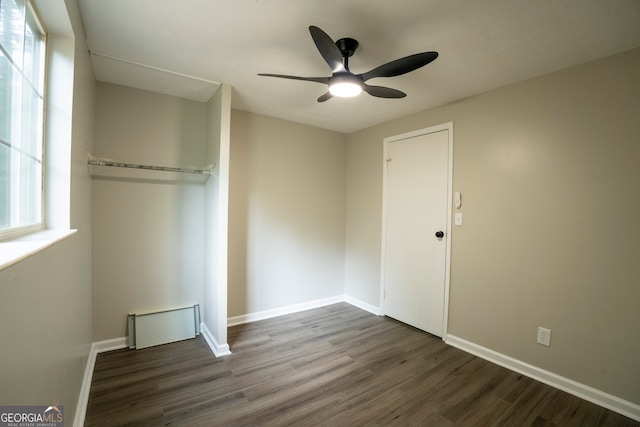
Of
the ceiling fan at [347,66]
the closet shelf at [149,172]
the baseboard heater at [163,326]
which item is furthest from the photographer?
the baseboard heater at [163,326]

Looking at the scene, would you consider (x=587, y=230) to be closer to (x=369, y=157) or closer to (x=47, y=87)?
(x=369, y=157)

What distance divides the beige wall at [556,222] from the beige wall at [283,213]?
1.58 metres

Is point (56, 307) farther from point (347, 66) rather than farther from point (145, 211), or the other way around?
point (347, 66)

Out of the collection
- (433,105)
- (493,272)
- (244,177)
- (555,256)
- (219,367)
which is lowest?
(219,367)

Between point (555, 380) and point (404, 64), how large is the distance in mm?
2551

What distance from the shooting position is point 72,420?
147cm

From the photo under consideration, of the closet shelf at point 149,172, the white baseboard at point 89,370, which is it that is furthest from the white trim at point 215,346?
the closet shelf at point 149,172

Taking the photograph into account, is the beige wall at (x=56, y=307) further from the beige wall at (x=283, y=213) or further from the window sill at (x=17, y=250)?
the beige wall at (x=283, y=213)

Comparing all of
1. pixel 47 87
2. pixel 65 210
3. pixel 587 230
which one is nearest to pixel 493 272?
pixel 587 230

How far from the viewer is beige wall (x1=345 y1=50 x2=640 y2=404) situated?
1.85m

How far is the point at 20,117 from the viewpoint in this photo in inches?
45.3

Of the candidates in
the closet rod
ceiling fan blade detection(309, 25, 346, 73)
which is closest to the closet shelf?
the closet rod

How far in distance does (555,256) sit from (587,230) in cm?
27

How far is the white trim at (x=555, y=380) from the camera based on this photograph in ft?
5.98
